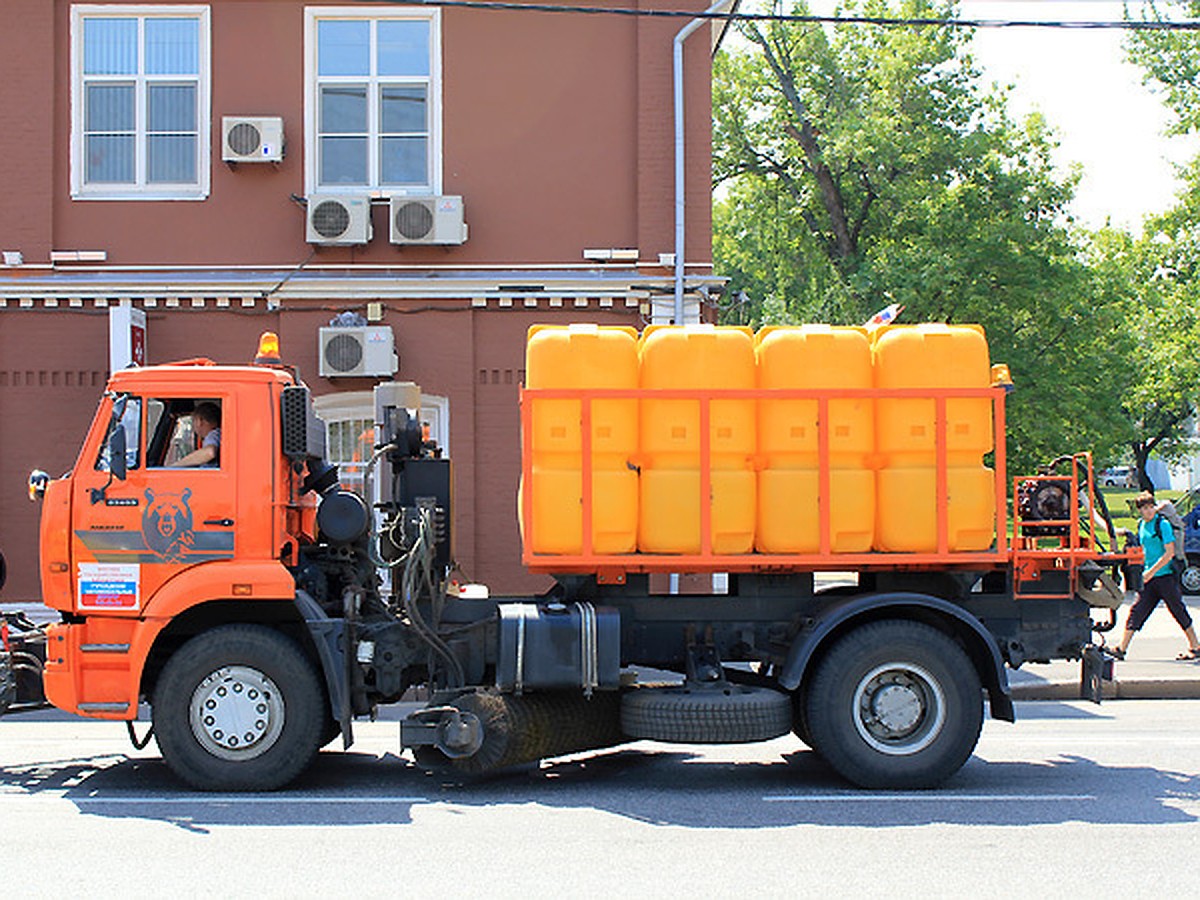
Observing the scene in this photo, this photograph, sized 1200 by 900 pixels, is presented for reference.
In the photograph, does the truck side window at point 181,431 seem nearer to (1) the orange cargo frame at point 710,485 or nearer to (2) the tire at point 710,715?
(1) the orange cargo frame at point 710,485

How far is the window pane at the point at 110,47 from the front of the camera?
15.7 meters

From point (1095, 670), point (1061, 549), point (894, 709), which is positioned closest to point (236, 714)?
point (894, 709)

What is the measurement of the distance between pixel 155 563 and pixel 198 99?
861cm

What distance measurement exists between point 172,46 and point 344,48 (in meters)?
1.84

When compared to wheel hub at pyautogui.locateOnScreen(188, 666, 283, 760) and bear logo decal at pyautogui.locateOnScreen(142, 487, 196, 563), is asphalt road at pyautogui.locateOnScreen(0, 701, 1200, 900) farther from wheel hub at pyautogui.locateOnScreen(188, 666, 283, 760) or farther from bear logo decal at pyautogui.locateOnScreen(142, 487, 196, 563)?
bear logo decal at pyautogui.locateOnScreen(142, 487, 196, 563)

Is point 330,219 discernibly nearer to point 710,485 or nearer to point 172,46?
point 172,46

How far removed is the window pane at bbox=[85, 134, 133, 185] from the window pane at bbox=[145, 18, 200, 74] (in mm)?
833

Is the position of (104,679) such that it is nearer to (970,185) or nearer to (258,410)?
(258,410)

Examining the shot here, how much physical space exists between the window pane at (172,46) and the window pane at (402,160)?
221 centimetres

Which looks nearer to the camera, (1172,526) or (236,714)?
(236,714)

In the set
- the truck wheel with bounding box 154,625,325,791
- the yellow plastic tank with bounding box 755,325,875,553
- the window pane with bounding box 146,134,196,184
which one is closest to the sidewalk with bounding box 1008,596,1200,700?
the yellow plastic tank with bounding box 755,325,875,553

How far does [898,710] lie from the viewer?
855 cm

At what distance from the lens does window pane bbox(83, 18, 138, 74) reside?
51.6 ft

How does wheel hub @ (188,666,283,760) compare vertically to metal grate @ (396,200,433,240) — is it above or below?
below
